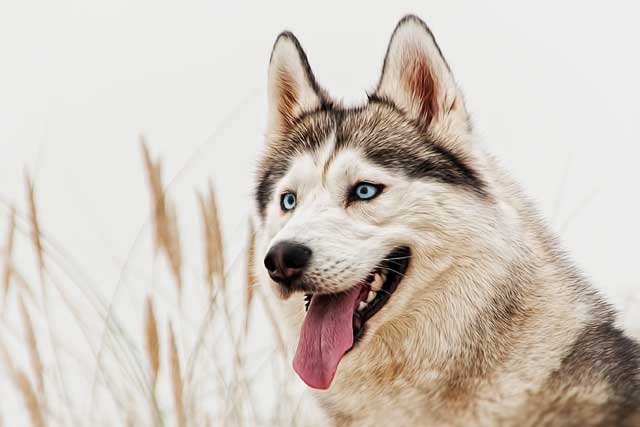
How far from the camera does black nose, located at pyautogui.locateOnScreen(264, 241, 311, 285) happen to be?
109 inches

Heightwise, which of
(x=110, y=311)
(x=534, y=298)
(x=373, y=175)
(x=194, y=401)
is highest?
(x=373, y=175)

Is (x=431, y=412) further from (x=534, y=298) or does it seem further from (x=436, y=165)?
(x=436, y=165)

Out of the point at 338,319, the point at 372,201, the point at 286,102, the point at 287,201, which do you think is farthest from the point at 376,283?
the point at 286,102

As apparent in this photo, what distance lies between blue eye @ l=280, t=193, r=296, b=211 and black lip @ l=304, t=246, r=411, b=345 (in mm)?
432

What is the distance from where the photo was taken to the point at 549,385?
285cm

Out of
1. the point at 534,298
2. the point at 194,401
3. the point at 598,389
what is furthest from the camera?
the point at 194,401

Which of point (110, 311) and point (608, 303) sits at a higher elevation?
point (608, 303)

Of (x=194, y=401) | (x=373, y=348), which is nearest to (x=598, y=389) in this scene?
(x=373, y=348)

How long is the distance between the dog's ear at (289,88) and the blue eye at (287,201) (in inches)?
18.0

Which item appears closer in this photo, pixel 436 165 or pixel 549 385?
pixel 549 385

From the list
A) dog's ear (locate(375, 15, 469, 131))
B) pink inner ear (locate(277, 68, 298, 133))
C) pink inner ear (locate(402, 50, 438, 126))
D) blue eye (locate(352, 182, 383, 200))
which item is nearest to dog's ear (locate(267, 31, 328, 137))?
pink inner ear (locate(277, 68, 298, 133))

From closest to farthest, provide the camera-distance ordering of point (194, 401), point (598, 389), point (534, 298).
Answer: point (598, 389) → point (534, 298) → point (194, 401)

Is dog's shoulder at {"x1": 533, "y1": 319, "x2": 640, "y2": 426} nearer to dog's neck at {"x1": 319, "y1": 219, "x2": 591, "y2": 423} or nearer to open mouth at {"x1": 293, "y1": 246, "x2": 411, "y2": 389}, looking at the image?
dog's neck at {"x1": 319, "y1": 219, "x2": 591, "y2": 423}

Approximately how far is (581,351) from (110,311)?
157cm
